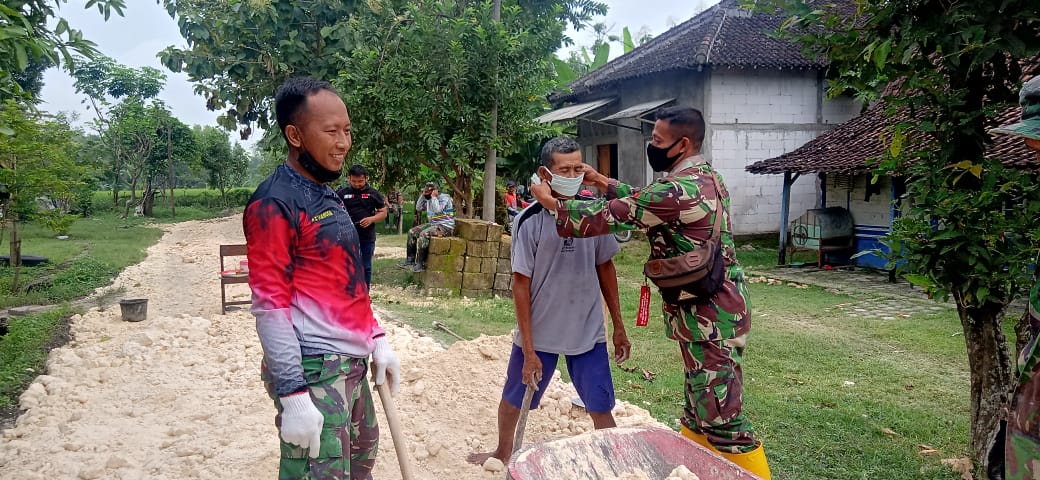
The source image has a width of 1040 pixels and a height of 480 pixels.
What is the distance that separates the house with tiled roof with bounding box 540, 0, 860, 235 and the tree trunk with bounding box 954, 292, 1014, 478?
10823 millimetres

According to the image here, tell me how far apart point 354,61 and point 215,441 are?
23.9 feet

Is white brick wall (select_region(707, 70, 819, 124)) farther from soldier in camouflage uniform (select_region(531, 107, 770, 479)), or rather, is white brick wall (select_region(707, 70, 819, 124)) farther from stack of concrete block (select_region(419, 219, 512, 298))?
soldier in camouflage uniform (select_region(531, 107, 770, 479))

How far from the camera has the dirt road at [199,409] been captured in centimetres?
382

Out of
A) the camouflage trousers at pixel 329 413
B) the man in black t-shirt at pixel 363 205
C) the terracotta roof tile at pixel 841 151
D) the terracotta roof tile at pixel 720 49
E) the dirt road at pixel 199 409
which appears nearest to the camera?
the camouflage trousers at pixel 329 413

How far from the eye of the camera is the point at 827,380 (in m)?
5.63

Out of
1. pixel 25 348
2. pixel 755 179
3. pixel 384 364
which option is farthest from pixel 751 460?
pixel 755 179

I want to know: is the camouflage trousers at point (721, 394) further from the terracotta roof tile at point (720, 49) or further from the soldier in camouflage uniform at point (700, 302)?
the terracotta roof tile at point (720, 49)

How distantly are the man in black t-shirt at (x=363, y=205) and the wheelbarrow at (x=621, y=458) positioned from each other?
5422 millimetres

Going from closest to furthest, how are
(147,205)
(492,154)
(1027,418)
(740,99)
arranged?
(1027,418)
(492,154)
(740,99)
(147,205)

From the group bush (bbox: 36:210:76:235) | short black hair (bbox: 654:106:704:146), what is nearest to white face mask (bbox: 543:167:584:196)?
short black hair (bbox: 654:106:704:146)

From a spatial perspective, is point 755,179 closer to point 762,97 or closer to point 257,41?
point 762,97

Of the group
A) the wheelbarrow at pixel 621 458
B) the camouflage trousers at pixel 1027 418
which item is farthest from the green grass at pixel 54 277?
the camouflage trousers at pixel 1027 418

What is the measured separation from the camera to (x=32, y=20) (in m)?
5.09

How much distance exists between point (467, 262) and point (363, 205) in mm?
2250
